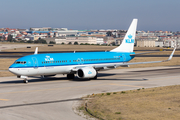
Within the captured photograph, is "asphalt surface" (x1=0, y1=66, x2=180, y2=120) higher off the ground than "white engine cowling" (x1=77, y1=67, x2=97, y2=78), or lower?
lower

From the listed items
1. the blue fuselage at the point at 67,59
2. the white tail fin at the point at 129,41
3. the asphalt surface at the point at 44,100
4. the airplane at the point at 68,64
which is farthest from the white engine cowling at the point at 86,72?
the white tail fin at the point at 129,41

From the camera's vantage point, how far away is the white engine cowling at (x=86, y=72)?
40.3m

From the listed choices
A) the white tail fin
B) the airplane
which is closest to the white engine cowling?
the airplane

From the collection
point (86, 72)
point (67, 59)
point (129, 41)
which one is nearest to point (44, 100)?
point (86, 72)

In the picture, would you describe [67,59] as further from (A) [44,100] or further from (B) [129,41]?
(A) [44,100]

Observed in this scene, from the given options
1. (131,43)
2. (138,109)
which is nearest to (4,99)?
(138,109)

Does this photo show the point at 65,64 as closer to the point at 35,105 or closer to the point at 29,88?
the point at 29,88

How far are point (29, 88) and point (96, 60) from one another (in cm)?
1443

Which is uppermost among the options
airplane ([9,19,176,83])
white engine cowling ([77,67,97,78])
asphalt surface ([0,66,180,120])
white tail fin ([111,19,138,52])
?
white tail fin ([111,19,138,52])

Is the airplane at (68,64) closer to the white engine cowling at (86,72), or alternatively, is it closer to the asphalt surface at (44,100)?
the white engine cowling at (86,72)

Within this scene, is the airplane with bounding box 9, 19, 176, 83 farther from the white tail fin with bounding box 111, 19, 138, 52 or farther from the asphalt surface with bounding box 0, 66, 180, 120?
the asphalt surface with bounding box 0, 66, 180, 120

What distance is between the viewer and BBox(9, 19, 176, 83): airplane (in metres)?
37.7

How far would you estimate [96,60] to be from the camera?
148ft

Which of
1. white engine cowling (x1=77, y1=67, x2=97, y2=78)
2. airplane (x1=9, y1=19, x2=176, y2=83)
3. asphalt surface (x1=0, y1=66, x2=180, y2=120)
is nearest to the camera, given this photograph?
asphalt surface (x1=0, y1=66, x2=180, y2=120)
